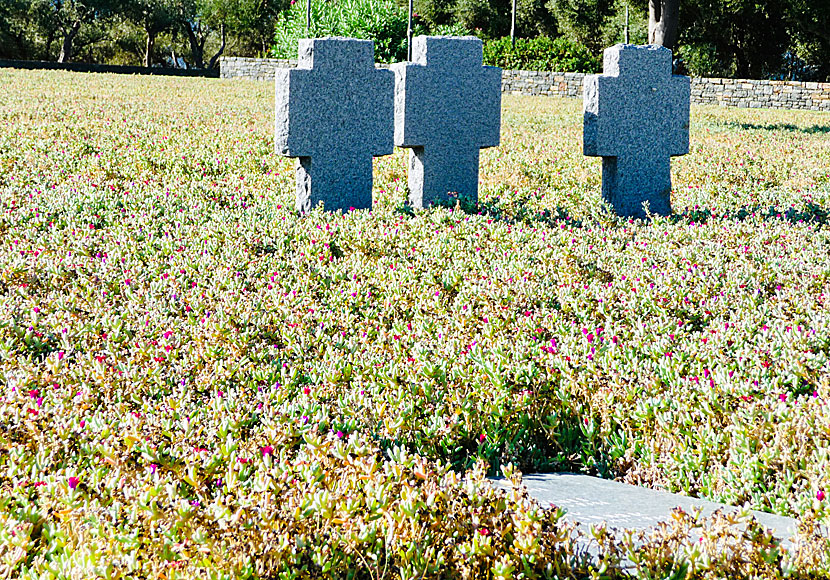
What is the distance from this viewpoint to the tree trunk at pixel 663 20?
1471 cm

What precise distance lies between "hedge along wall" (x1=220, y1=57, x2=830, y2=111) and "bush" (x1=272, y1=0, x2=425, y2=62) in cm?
280

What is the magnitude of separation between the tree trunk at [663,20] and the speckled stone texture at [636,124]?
8619 millimetres

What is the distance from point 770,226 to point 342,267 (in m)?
3.57

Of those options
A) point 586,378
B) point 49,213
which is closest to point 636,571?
point 586,378

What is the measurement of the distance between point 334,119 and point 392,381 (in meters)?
3.81

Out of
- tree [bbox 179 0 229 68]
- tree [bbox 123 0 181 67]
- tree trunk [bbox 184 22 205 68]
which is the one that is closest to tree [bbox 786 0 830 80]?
tree [bbox 179 0 229 68]

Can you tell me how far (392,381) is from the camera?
3.19 m

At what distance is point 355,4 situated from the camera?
28875 millimetres

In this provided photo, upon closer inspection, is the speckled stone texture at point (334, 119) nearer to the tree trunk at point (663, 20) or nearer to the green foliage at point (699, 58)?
the tree trunk at point (663, 20)

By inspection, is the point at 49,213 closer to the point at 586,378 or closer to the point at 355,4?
the point at 586,378

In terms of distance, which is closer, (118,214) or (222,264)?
(222,264)

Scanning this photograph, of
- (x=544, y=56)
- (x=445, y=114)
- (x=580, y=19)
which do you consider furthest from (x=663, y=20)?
(x=580, y=19)

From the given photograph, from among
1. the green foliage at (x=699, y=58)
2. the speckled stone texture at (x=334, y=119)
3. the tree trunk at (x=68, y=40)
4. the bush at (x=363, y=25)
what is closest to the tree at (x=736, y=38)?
the green foliage at (x=699, y=58)

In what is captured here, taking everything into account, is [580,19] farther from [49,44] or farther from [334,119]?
[334,119]
